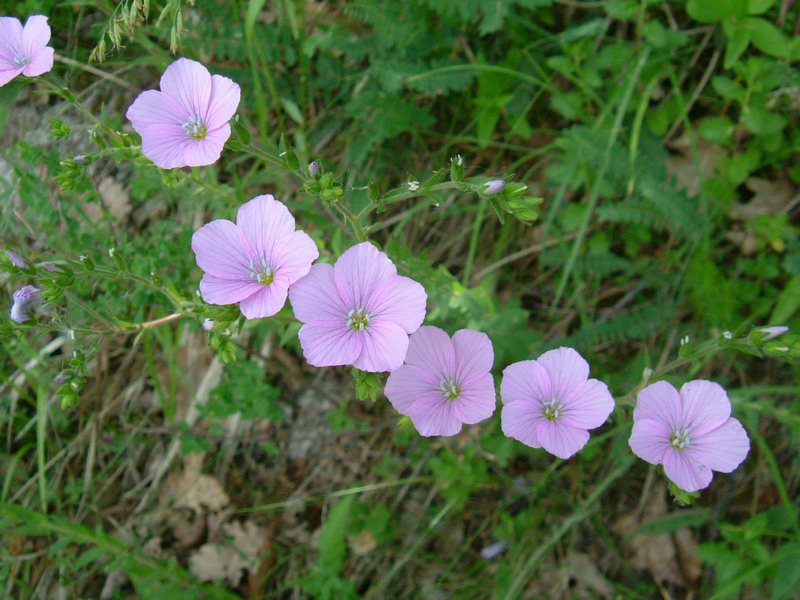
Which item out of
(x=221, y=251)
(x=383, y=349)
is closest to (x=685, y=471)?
(x=383, y=349)

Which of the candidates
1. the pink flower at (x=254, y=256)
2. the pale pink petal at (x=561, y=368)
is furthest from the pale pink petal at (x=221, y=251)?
the pale pink petal at (x=561, y=368)

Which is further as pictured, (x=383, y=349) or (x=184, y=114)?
(x=184, y=114)

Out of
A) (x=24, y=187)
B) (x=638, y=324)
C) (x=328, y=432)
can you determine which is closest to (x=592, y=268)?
(x=638, y=324)

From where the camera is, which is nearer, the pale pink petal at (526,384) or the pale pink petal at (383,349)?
the pale pink petal at (383,349)

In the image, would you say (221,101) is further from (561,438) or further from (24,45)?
(561,438)

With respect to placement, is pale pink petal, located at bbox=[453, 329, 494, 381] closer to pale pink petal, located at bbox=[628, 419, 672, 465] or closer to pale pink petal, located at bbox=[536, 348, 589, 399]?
pale pink petal, located at bbox=[536, 348, 589, 399]

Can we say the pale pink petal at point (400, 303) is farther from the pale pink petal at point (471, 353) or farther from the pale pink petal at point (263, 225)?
the pale pink petal at point (263, 225)
